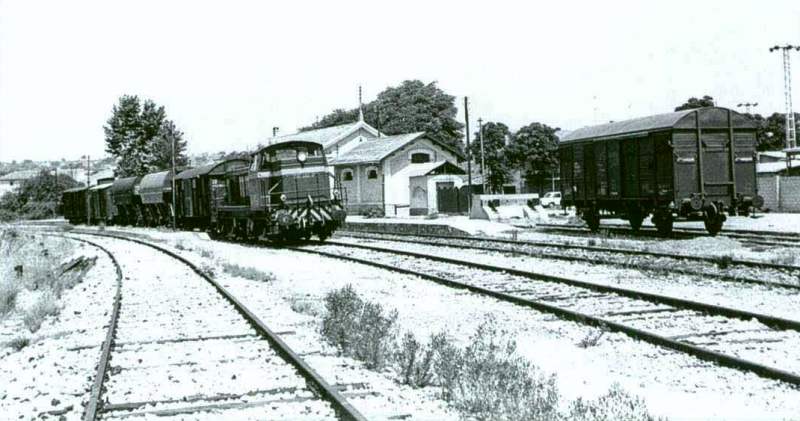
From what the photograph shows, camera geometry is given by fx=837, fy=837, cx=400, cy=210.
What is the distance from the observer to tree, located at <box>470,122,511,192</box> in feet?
213

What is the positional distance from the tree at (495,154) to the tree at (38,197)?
151ft

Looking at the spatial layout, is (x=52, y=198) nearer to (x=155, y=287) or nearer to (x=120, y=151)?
(x=120, y=151)

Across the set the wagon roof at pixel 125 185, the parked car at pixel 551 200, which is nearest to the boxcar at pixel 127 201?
the wagon roof at pixel 125 185

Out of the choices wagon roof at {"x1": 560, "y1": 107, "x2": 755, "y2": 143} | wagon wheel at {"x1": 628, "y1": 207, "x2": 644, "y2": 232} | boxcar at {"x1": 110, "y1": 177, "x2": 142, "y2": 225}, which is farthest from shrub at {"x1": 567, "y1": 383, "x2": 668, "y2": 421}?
boxcar at {"x1": 110, "y1": 177, "x2": 142, "y2": 225}

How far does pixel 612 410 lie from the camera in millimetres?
5160

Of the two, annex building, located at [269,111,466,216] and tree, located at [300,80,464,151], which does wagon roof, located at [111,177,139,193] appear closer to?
annex building, located at [269,111,466,216]

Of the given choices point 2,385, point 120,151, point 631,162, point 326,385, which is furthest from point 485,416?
point 120,151

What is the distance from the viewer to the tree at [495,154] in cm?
6488

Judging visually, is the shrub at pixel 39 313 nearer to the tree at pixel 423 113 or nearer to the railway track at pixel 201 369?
the railway track at pixel 201 369

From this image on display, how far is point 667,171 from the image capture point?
68.1 ft

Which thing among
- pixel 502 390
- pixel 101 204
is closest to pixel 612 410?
pixel 502 390

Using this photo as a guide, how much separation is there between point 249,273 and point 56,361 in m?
7.56

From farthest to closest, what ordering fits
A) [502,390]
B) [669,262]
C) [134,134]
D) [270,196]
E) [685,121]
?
[134,134], [270,196], [685,121], [669,262], [502,390]

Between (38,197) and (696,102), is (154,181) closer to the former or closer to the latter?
(696,102)
